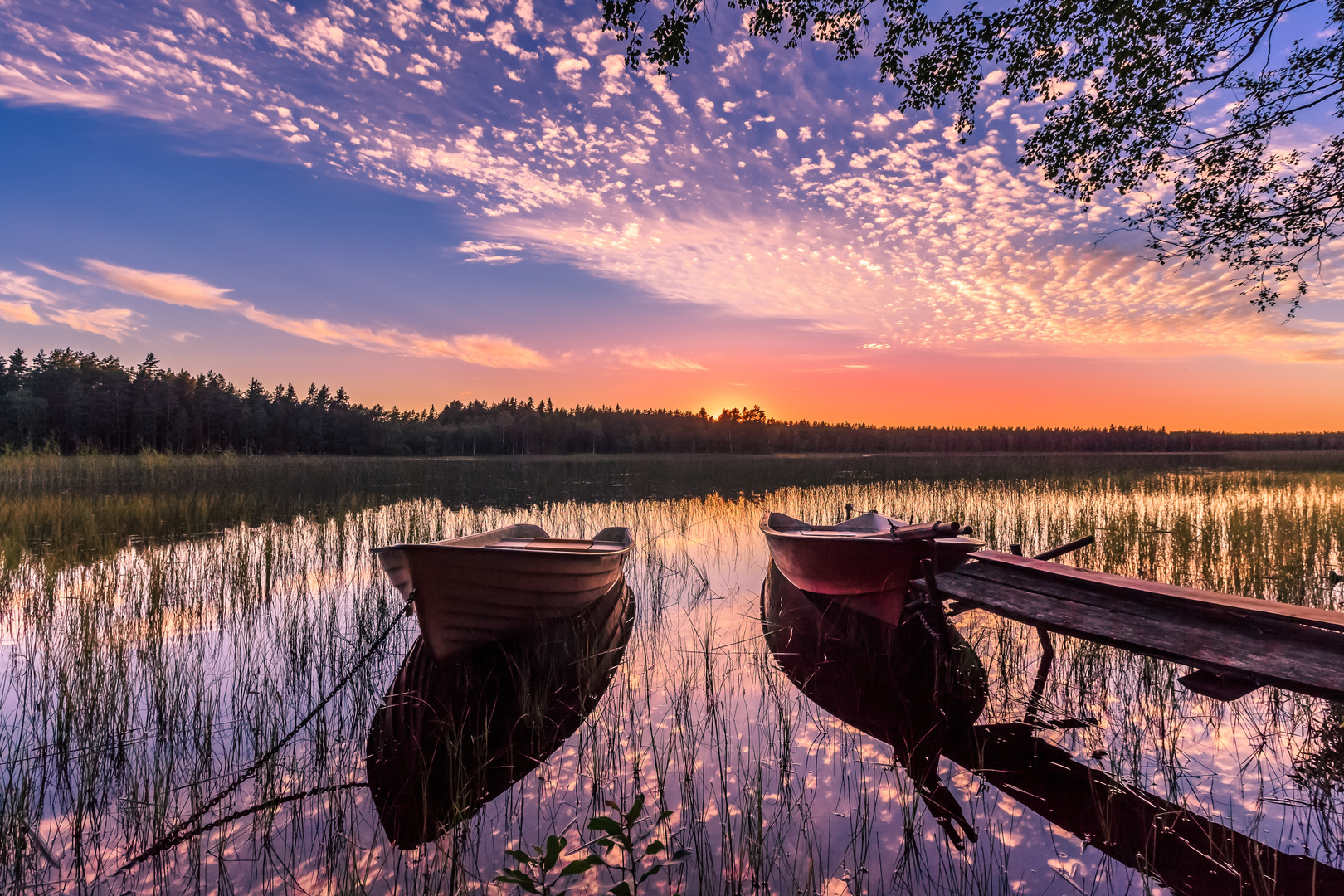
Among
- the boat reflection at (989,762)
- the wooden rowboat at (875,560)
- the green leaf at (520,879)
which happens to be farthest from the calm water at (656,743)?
the green leaf at (520,879)

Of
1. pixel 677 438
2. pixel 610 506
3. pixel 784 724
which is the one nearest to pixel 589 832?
pixel 784 724

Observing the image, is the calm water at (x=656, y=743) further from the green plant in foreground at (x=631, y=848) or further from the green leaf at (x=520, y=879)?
the green leaf at (x=520, y=879)

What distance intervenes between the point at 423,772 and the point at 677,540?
828 centimetres

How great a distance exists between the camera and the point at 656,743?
154 inches

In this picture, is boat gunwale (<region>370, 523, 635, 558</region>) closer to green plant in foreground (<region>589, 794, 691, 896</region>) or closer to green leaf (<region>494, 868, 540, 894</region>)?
green plant in foreground (<region>589, 794, 691, 896</region>)

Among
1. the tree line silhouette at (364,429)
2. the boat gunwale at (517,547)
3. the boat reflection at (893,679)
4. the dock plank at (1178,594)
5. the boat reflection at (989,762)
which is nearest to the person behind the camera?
the boat reflection at (989,762)

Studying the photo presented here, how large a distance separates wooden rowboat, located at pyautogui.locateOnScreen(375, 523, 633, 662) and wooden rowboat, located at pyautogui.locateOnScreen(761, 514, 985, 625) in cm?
242

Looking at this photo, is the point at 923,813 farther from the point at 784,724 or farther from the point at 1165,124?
the point at 1165,124

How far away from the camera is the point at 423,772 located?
11.7ft

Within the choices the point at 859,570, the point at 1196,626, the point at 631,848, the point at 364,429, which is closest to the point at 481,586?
the point at 631,848

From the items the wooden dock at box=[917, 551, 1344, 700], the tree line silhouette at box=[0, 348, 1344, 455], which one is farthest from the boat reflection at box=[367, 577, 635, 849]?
the tree line silhouette at box=[0, 348, 1344, 455]

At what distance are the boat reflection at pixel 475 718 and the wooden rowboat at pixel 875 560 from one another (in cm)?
228

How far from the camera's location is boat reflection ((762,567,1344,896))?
2.69 m

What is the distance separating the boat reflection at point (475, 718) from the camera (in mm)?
3281
